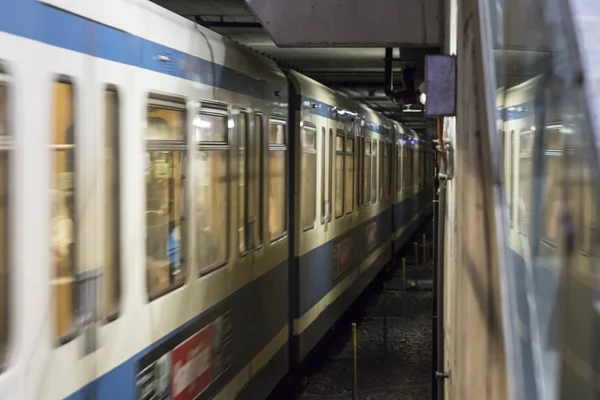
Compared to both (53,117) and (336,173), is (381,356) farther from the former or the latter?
(53,117)

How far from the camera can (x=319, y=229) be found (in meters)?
8.12

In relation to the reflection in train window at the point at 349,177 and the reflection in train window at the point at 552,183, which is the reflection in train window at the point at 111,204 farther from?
the reflection in train window at the point at 349,177

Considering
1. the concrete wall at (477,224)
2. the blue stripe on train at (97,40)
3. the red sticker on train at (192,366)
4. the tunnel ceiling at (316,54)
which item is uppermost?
the tunnel ceiling at (316,54)

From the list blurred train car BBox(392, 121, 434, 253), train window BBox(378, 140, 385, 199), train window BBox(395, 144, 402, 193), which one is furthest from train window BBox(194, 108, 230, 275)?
train window BBox(395, 144, 402, 193)

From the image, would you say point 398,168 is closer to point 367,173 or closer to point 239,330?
point 367,173

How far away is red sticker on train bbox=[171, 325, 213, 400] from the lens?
13.3 feet

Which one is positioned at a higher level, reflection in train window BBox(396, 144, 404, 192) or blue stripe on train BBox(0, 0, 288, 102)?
blue stripe on train BBox(0, 0, 288, 102)

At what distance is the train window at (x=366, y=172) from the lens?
11555mm

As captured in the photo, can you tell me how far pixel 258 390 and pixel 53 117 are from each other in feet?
11.4

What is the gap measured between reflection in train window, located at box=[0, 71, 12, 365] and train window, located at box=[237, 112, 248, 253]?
2595 millimetres

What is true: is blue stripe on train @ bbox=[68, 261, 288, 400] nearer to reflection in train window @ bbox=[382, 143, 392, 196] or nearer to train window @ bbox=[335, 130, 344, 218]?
train window @ bbox=[335, 130, 344, 218]

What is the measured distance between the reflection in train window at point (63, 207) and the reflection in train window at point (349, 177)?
6.98 meters

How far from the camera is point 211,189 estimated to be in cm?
461

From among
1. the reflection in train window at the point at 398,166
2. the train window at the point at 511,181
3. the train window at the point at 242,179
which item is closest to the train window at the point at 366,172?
the reflection in train window at the point at 398,166
